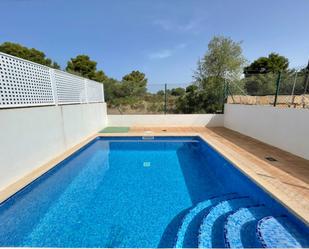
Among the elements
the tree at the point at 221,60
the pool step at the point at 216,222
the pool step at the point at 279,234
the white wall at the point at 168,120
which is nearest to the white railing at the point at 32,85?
the white wall at the point at 168,120

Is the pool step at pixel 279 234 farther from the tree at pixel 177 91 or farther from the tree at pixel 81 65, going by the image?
the tree at pixel 81 65

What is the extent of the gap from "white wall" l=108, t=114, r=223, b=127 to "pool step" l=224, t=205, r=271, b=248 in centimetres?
680

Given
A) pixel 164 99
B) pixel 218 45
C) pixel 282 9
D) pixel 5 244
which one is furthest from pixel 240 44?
pixel 5 244

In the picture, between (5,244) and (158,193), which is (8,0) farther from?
(158,193)

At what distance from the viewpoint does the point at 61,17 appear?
27.2 feet

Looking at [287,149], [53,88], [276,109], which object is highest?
[53,88]

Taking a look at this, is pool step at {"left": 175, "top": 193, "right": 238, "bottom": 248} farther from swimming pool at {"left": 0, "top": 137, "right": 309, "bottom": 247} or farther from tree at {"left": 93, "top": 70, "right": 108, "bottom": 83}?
tree at {"left": 93, "top": 70, "right": 108, "bottom": 83}

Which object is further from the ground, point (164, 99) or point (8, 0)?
point (8, 0)

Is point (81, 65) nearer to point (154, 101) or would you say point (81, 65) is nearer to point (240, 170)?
point (154, 101)

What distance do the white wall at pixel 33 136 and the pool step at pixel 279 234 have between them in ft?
13.1

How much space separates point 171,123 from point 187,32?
5.58 meters

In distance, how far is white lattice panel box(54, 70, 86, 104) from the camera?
5184 mm

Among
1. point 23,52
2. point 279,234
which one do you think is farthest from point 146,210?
point 23,52

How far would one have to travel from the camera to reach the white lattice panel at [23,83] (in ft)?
10.5
